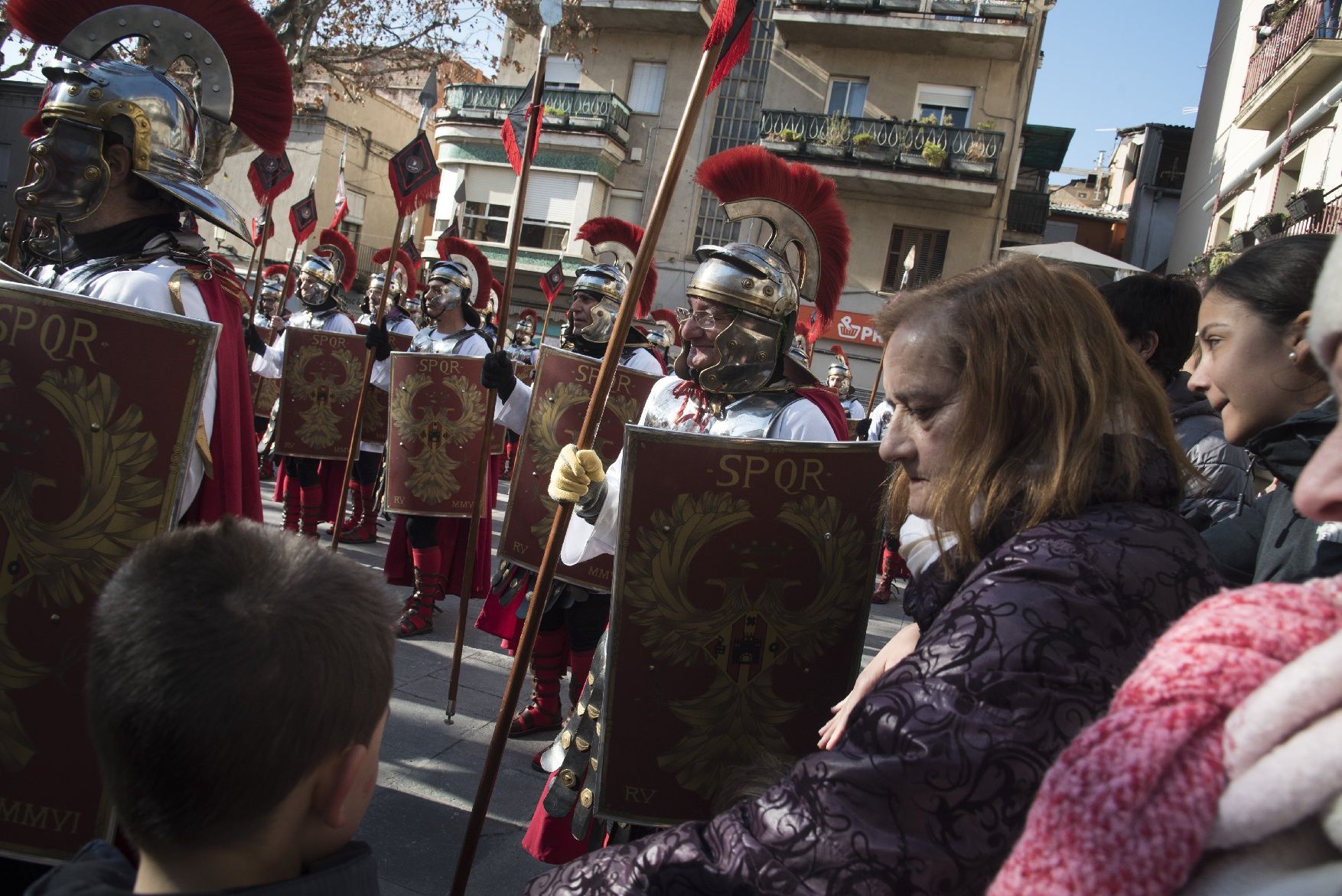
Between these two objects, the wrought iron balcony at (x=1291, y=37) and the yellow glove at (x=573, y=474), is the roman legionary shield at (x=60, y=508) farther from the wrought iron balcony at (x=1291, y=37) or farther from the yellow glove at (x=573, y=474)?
the wrought iron balcony at (x=1291, y=37)

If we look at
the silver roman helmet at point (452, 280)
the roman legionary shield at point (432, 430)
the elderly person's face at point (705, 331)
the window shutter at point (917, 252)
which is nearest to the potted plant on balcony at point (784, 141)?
the window shutter at point (917, 252)

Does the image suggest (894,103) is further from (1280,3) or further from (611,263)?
(611,263)

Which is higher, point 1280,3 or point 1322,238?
point 1280,3

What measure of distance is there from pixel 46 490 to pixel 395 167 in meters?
3.59

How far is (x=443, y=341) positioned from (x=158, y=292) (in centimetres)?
361

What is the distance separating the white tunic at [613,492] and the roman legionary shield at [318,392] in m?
4.08

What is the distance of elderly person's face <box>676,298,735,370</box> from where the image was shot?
3.26 m

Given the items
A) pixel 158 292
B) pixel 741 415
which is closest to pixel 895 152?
pixel 741 415

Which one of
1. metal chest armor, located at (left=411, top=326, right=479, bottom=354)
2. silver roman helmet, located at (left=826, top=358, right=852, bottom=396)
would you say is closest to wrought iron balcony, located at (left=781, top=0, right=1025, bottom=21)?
silver roman helmet, located at (left=826, top=358, right=852, bottom=396)

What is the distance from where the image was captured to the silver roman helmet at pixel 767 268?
3.26 metres

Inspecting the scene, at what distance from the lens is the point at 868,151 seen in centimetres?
2039

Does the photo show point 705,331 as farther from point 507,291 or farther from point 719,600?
point 719,600

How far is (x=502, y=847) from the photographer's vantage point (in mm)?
3176

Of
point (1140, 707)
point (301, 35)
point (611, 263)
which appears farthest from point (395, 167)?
point (301, 35)
